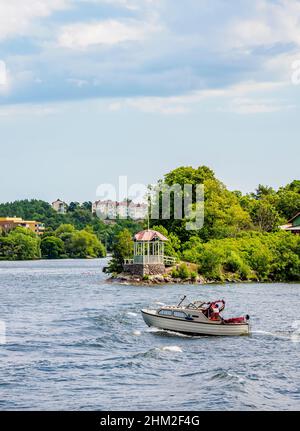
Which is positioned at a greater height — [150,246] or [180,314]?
[150,246]

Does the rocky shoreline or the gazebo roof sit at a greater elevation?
the gazebo roof

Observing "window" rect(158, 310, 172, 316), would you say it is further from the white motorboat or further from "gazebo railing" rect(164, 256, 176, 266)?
"gazebo railing" rect(164, 256, 176, 266)

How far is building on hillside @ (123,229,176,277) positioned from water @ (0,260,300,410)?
21.0 metres

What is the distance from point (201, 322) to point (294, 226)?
72.7 m

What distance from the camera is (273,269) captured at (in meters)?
92.3

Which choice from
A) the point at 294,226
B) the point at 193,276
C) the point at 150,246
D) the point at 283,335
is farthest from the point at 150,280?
the point at 294,226

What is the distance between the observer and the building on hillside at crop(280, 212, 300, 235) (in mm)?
112275

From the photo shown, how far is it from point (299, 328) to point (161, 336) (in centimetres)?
859

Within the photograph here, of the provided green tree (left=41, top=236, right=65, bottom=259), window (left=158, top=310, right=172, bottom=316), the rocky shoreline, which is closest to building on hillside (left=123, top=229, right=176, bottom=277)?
the rocky shoreline

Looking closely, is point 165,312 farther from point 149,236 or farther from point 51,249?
point 51,249

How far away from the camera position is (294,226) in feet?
381

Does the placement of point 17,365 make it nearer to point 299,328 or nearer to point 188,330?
point 188,330

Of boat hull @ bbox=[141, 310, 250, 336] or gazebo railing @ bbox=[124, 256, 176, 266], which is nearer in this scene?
boat hull @ bbox=[141, 310, 250, 336]
